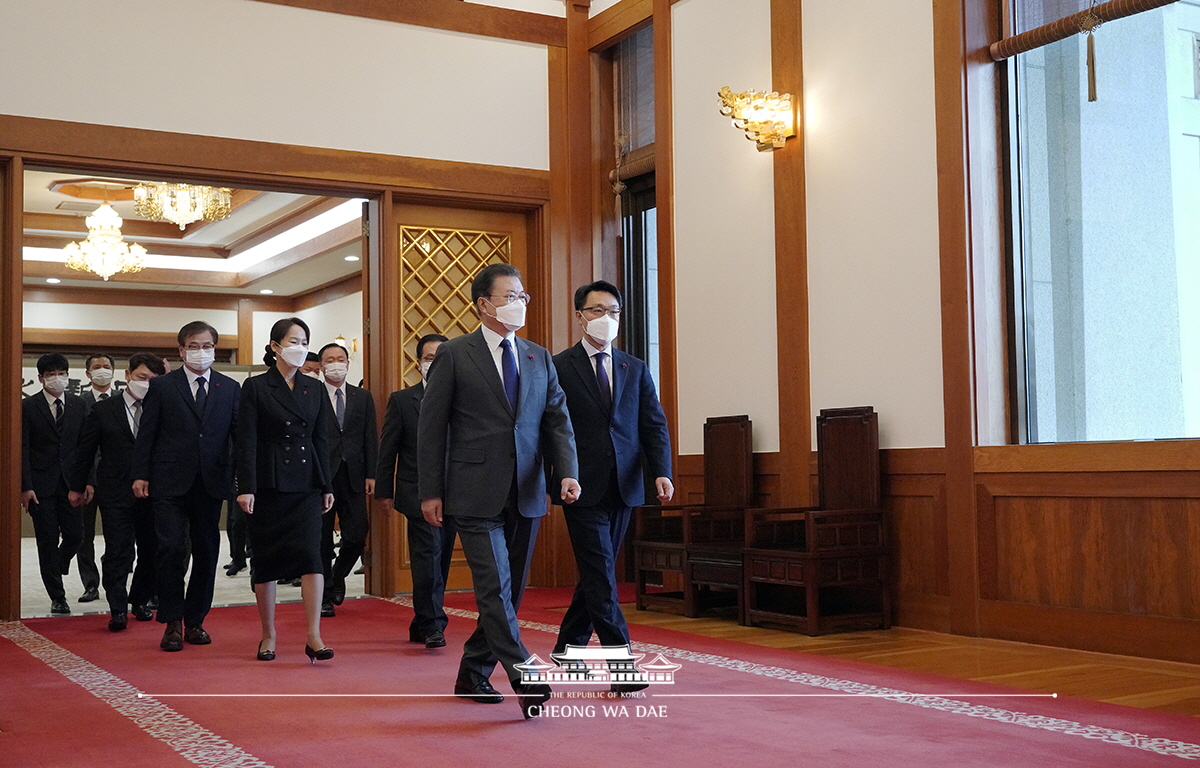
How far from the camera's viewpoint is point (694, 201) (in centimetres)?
694

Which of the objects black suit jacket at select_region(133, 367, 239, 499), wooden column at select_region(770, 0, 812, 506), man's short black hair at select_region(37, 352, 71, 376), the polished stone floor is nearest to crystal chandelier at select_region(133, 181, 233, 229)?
the polished stone floor

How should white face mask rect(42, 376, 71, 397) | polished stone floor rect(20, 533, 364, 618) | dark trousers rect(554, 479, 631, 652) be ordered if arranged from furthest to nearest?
polished stone floor rect(20, 533, 364, 618) < white face mask rect(42, 376, 71, 397) < dark trousers rect(554, 479, 631, 652)

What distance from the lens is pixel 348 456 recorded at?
6.26 metres

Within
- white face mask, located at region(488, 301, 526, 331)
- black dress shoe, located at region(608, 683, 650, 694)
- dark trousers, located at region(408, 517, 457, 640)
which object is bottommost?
black dress shoe, located at region(608, 683, 650, 694)

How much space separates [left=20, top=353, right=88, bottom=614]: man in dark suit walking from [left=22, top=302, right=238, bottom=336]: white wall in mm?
8914

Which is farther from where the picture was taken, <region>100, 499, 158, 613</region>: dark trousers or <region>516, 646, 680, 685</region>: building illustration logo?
<region>100, 499, 158, 613</region>: dark trousers

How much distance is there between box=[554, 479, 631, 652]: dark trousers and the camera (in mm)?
3727

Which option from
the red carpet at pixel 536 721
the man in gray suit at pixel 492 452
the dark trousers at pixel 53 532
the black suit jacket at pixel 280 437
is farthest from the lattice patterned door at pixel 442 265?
the man in gray suit at pixel 492 452

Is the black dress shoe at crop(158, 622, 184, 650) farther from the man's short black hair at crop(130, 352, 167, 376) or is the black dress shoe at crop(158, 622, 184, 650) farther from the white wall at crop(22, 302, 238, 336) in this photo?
the white wall at crop(22, 302, 238, 336)

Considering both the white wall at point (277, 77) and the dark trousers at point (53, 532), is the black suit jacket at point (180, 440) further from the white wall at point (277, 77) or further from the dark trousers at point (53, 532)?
the white wall at point (277, 77)

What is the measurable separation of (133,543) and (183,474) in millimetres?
1212

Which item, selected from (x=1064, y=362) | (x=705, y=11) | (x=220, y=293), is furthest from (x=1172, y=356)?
(x=220, y=293)

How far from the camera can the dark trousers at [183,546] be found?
5047mm

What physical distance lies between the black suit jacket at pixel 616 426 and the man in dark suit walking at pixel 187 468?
1862 mm
